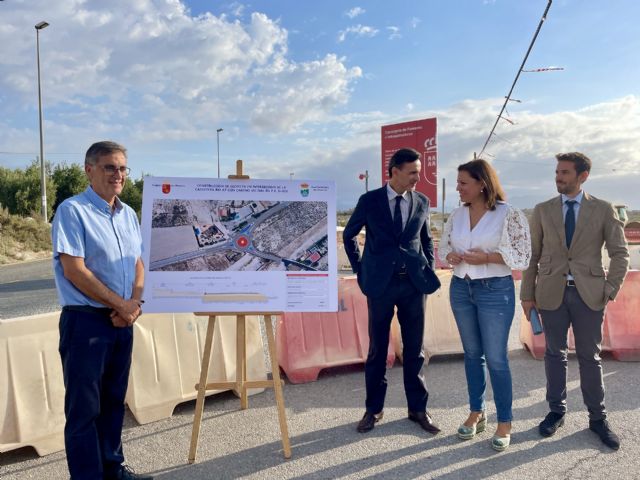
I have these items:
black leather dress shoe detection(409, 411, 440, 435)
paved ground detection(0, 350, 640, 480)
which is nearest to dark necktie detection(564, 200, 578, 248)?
paved ground detection(0, 350, 640, 480)

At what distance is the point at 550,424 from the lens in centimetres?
358

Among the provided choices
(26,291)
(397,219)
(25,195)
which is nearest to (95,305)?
(397,219)

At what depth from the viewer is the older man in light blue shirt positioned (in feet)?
8.53

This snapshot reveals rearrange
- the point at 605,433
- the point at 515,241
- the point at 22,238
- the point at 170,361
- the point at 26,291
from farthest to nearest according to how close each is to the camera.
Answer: the point at 22,238 < the point at 26,291 < the point at 170,361 < the point at 605,433 < the point at 515,241

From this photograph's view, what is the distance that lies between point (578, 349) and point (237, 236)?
270cm

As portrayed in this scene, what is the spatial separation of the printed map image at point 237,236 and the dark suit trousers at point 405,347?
606 millimetres

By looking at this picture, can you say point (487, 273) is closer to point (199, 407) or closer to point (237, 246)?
point (237, 246)

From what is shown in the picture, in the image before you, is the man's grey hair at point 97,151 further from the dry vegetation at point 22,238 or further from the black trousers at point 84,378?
the dry vegetation at point 22,238

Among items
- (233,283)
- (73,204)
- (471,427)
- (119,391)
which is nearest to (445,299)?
(471,427)

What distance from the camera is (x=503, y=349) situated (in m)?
3.36

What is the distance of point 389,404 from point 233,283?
5.90 ft

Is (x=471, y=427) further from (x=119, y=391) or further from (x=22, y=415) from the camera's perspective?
(x=22, y=415)

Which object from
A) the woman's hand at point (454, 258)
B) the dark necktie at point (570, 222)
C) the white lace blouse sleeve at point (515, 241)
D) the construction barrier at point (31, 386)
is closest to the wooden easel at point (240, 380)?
the construction barrier at point (31, 386)

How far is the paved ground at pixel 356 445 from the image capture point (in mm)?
3092
